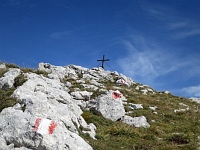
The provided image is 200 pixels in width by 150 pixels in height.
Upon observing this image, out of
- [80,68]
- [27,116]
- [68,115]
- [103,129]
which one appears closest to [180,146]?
[103,129]

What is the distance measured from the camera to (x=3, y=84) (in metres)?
21.6

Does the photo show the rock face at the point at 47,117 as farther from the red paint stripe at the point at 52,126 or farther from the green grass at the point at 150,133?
the green grass at the point at 150,133

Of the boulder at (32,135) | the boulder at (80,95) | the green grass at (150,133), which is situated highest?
the boulder at (80,95)

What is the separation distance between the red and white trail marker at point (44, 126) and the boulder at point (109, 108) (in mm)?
11333

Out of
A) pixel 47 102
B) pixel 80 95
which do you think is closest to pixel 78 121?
pixel 47 102

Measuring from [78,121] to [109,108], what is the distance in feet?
20.4

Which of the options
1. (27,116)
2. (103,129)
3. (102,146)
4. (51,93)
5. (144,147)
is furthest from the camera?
(103,129)

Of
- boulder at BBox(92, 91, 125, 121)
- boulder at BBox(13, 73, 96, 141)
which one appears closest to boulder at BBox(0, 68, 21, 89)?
boulder at BBox(13, 73, 96, 141)

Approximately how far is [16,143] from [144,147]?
8865mm

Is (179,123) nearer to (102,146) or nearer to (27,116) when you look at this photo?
(102,146)

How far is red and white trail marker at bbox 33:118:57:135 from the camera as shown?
14.3m

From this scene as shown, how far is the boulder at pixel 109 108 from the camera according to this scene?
26211 millimetres

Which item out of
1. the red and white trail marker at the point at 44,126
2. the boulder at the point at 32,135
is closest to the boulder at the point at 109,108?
the boulder at the point at 32,135

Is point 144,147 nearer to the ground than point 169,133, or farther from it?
nearer to the ground
